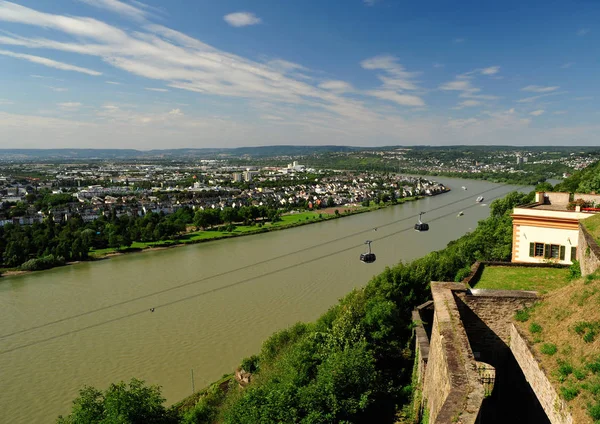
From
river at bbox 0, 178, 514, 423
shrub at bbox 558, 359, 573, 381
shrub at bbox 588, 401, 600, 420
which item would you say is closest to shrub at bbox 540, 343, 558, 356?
shrub at bbox 558, 359, 573, 381

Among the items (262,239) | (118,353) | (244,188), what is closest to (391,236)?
(262,239)

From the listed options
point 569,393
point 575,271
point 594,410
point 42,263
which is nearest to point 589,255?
point 575,271

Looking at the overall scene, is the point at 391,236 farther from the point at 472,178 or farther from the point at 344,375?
the point at 472,178

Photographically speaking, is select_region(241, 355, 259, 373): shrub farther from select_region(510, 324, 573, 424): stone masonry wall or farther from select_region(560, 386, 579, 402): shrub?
select_region(560, 386, 579, 402): shrub

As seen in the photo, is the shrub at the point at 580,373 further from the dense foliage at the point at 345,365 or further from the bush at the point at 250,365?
the bush at the point at 250,365

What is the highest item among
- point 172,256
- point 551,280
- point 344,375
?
point 551,280

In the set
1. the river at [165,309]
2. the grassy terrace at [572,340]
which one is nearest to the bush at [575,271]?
the grassy terrace at [572,340]
